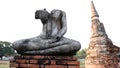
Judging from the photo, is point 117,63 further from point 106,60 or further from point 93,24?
point 93,24

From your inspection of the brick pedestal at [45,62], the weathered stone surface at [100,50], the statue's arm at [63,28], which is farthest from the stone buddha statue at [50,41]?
the weathered stone surface at [100,50]

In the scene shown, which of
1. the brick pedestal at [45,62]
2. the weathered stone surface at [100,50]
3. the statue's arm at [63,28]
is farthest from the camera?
the weathered stone surface at [100,50]

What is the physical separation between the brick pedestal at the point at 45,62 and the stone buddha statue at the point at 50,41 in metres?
0.12

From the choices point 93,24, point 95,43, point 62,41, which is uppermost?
point 93,24

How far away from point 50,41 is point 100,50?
10.2 m

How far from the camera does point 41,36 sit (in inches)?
187

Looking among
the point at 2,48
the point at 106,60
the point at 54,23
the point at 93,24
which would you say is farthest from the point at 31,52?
the point at 2,48

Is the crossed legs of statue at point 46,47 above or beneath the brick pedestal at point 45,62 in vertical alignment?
above

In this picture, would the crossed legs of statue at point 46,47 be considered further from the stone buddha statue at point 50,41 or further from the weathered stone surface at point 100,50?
the weathered stone surface at point 100,50

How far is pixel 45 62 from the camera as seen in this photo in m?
4.39

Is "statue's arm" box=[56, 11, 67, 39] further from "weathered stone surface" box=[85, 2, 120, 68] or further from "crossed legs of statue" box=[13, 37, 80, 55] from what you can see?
"weathered stone surface" box=[85, 2, 120, 68]

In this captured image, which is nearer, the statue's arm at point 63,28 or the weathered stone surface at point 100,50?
the statue's arm at point 63,28

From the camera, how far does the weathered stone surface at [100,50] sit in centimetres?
1440

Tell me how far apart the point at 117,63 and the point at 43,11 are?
1123cm
